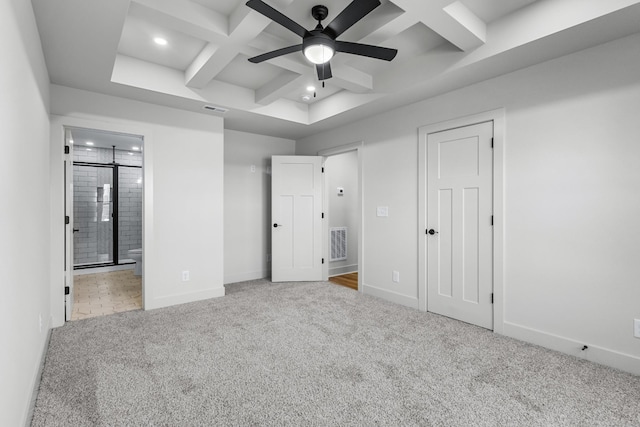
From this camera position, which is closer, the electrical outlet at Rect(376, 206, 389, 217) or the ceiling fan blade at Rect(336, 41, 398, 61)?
the ceiling fan blade at Rect(336, 41, 398, 61)

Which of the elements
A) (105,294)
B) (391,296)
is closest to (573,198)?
(391,296)

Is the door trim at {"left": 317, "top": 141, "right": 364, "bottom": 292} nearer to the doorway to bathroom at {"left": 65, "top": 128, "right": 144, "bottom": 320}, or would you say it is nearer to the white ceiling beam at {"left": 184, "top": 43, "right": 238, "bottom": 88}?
the white ceiling beam at {"left": 184, "top": 43, "right": 238, "bottom": 88}

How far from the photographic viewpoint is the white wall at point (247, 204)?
486cm

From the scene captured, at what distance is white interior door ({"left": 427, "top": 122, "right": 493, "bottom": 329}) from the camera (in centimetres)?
303

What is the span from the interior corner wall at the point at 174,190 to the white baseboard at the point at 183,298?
0.01 meters

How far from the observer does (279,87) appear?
3.46 metres

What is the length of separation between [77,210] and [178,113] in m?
3.89

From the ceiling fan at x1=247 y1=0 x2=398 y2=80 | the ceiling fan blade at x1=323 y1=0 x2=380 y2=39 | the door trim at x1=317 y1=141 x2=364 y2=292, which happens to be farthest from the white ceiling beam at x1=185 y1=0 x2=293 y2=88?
the door trim at x1=317 y1=141 x2=364 y2=292

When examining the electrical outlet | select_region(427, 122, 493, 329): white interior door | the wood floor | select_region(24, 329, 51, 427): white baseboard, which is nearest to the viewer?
select_region(24, 329, 51, 427): white baseboard

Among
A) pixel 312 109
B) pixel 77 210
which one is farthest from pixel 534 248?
pixel 77 210

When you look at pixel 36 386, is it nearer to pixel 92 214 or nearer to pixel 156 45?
pixel 156 45

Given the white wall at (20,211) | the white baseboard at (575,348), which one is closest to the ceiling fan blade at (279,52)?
the white wall at (20,211)

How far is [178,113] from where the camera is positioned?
3.80 m

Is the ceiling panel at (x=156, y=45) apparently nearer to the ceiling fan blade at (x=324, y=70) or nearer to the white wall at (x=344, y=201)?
the ceiling fan blade at (x=324, y=70)
